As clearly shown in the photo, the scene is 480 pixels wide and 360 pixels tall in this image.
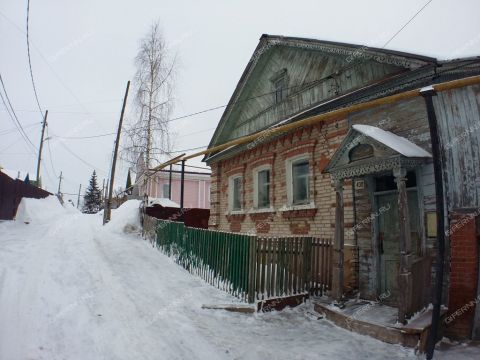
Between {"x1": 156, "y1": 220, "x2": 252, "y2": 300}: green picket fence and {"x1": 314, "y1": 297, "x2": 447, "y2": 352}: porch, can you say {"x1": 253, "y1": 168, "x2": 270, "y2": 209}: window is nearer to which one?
{"x1": 156, "y1": 220, "x2": 252, "y2": 300}: green picket fence

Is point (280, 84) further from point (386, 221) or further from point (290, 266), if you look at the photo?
point (290, 266)

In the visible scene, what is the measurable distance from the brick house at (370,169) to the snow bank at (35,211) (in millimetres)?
14322

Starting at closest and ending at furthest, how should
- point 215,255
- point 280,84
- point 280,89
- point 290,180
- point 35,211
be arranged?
point 215,255, point 290,180, point 280,89, point 280,84, point 35,211

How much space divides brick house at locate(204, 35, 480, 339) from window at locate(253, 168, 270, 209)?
4 centimetres

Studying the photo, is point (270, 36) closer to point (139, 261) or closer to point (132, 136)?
point (139, 261)

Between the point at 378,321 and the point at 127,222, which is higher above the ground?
the point at 127,222

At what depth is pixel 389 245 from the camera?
6.45 metres

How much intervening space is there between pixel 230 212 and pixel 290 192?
12.0 ft

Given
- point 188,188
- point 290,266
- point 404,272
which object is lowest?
point 290,266

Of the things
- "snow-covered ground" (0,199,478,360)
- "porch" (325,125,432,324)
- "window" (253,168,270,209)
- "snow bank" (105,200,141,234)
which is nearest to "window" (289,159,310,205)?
"window" (253,168,270,209)

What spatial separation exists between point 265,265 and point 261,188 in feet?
16.3

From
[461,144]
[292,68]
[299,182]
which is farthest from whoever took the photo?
[292,68]

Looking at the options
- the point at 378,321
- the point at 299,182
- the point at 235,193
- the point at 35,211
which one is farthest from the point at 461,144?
the point at 35,211

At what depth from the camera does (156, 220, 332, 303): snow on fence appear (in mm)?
6383
